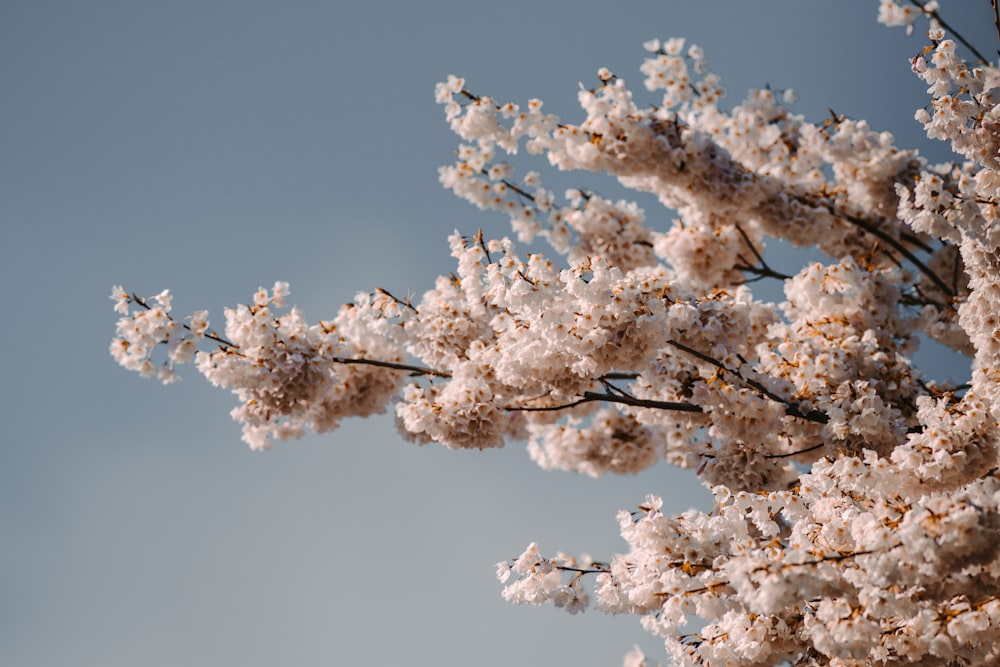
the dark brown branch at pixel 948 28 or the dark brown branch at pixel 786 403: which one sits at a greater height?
the dark brown branch at pixel 948 28

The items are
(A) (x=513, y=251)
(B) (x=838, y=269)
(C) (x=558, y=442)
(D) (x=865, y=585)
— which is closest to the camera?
(D) (x=865, y=585)

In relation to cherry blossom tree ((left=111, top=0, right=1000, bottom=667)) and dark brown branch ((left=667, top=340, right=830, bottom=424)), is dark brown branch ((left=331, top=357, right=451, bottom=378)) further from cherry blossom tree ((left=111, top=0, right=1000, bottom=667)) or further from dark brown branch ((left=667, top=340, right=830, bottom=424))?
dark brown branch ((left=667, top=340, right=830, bottom=424))

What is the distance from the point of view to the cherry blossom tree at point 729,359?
4.16 m

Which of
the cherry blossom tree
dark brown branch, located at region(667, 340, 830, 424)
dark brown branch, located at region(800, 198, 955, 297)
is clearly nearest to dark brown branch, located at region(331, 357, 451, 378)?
the cherry blossom tree

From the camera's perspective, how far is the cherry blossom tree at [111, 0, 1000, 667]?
416 centimetres

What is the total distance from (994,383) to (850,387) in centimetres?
103

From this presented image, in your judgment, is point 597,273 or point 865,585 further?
point 597,273

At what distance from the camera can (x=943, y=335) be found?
7.28 metres

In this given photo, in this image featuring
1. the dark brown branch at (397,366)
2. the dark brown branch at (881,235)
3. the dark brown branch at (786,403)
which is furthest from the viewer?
the dark brown branch at (881,235)

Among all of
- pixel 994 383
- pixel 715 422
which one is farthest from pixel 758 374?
pixel 994 383

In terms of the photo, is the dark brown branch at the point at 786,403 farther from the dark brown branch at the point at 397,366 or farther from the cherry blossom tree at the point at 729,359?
the dark brown branch at the point at 397,366

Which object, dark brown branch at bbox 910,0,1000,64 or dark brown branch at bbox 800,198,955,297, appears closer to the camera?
dark brown branch at bbox 910,0,1000,64

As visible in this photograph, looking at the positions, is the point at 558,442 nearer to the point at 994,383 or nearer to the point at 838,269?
the point at 838,269

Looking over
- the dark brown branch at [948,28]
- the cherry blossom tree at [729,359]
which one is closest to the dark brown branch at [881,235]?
the cherry blossom tree at [729,359]
